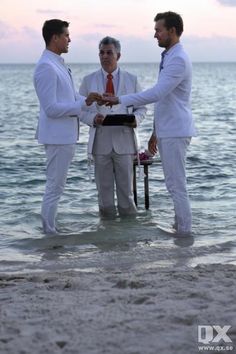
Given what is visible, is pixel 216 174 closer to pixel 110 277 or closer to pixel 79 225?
pixel 79 225

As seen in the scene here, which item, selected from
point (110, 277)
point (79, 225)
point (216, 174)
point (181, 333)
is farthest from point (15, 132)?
point (181, 333)

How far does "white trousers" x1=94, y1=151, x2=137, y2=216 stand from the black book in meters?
0.47

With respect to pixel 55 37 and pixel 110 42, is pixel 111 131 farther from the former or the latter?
pixel 55 37

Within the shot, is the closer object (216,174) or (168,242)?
(168,242)

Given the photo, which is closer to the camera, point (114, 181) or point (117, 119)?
point (117, 119)

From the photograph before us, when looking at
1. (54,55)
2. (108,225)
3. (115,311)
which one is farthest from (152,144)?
(115,311)

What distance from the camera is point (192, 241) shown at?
7418 mm

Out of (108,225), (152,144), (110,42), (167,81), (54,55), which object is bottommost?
(108,225)

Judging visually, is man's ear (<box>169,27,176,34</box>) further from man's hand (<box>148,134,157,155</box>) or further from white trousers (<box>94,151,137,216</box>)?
white trousers (<box>94,151,137,216</box>)

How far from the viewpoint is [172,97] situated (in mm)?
7043

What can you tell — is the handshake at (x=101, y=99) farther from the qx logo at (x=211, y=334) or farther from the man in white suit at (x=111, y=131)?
the qx logo at (x=211, y=334)

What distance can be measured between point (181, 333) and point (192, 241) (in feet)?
10.4

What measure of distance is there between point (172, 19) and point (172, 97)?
0.76 meters

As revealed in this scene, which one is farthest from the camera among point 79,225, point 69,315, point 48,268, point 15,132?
point 15,132
